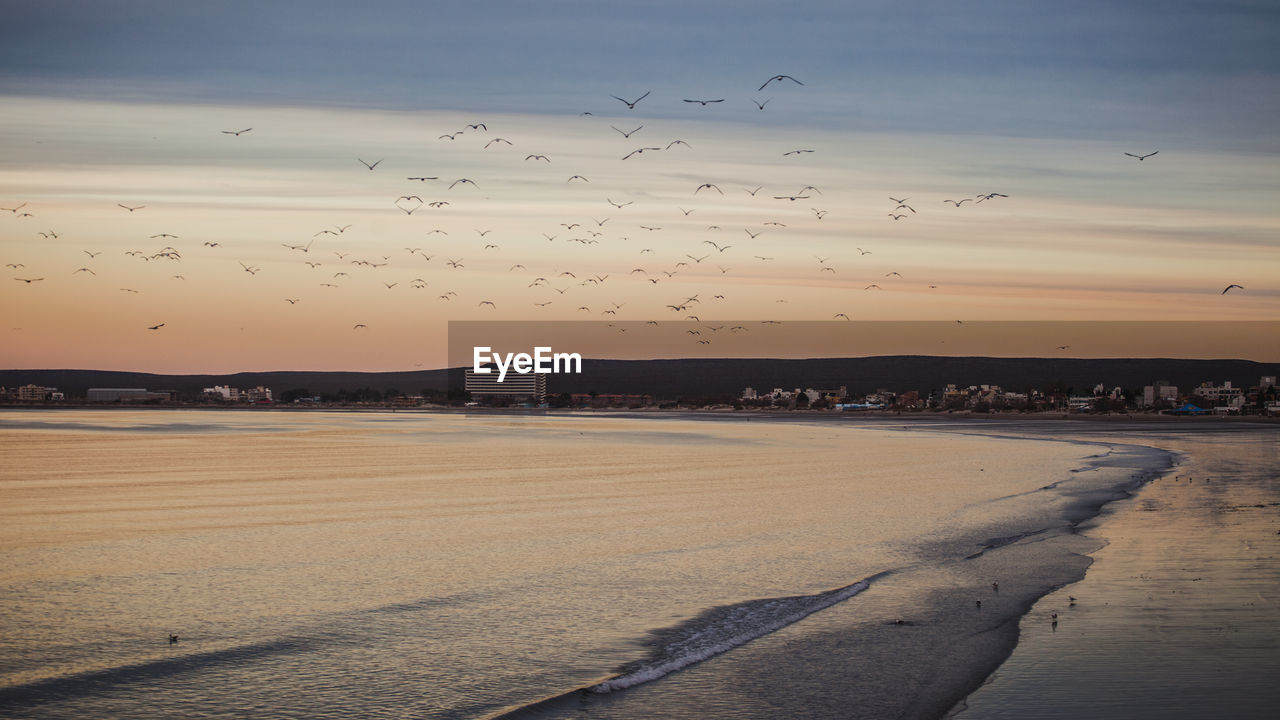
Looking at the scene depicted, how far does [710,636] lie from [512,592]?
347 centimetres

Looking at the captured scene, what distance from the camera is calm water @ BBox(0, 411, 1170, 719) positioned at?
9.97 m

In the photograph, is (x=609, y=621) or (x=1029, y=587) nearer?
(x=609, y=621)

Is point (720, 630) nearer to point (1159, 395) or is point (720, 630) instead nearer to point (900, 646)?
point (900, 646)

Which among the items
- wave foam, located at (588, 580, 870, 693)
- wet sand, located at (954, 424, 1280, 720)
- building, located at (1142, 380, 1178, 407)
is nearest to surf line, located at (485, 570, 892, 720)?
wave foam, located at (588, 580, 870, 693)

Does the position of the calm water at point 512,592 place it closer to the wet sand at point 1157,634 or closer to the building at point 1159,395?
the wet sand at point 1157,634

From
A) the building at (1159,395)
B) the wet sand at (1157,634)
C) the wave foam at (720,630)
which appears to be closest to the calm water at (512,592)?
the wave foam at (720,630)

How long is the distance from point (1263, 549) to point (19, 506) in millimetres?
25195

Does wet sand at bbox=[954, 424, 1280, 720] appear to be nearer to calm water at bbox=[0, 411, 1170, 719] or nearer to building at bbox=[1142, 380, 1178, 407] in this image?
calm water at bbox=[0, 411, 1170, 719]

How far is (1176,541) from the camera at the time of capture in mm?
18906

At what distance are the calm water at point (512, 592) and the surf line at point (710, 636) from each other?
47 millimetres

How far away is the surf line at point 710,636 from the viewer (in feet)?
32.1

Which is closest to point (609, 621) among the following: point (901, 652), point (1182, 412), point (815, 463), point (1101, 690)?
point (901, 652)

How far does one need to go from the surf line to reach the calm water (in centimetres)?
5

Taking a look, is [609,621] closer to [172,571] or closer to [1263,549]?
[172,571]
